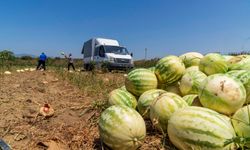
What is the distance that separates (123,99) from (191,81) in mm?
897

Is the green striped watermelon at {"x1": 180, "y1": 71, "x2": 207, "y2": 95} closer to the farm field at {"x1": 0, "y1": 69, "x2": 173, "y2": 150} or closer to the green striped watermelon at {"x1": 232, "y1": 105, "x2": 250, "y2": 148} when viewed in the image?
the farm field at {"x1": 0, "y1": 69, "x2": 173, "y2": 150}

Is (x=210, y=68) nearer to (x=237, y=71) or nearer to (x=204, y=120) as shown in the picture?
(x=237, y=71)

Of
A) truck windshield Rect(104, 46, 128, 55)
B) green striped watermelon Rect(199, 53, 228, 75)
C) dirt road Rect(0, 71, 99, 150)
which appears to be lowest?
dirt road Rect(0, 71, 99, 150)

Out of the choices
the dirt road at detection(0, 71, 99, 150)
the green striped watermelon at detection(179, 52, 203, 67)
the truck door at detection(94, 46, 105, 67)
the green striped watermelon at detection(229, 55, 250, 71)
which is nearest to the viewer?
the dirt road at detection(0, 71, 99, 150)

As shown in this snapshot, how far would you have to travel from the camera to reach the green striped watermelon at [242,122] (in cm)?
296

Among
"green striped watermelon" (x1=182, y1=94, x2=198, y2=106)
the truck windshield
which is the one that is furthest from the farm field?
the truck windshield

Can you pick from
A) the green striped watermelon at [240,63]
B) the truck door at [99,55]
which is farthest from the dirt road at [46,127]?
the truck door at [99,55]

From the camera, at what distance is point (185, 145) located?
2951 mm

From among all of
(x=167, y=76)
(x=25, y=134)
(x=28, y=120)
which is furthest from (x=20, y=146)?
(x=167, y=76)

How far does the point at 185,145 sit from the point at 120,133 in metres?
0.60

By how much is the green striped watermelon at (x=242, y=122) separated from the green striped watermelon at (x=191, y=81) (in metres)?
0.80

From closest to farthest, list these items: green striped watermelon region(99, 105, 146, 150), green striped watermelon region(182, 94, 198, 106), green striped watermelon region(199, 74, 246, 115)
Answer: green striped watermelon region(99, 105, 146, 150), green striped watermelon region(199, 74, 246, 115), green striped watermelon region(182, 94, 198, 106)

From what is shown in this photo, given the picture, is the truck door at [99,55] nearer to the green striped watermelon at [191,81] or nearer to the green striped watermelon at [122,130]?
the green striped watermelon at [191,81]

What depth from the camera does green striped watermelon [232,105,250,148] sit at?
116 inches
